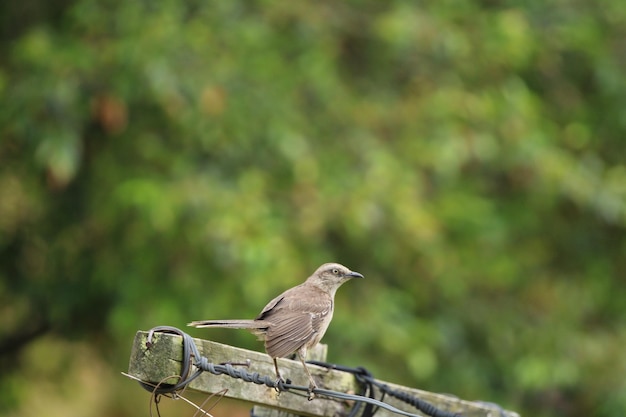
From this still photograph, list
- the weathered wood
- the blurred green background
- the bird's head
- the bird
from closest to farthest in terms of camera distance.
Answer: the weathered wood
the bird
the bird's head
the blurred green background

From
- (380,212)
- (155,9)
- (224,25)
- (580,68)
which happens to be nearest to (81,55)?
(155,9)

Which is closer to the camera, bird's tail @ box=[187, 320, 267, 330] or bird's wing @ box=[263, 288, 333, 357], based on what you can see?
bird's tail @ box=[187, 320, 267, 330]

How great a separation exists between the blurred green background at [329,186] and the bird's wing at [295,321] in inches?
103

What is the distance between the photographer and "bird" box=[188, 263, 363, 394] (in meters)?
3.68

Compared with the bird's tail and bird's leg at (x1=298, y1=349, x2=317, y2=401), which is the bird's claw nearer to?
bird's leg at (x1=298, y1=349, x2=317, y2=401)

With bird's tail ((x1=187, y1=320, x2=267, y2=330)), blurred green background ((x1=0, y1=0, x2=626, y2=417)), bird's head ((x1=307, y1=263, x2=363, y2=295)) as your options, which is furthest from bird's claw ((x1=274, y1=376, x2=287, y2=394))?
blurred green background ((x1=0, y1=0, x2=626, y2=417))

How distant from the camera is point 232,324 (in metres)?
3.70

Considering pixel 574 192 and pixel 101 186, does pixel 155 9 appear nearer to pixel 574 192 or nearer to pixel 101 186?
pixel 101 186

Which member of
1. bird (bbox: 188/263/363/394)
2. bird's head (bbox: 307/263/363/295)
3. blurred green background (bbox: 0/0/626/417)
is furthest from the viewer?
blurred green background (bbox: 0/0/626/417)

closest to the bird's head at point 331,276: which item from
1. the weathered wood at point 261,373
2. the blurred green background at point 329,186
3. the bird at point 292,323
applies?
the bird at point 292,323

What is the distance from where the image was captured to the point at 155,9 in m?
7.52

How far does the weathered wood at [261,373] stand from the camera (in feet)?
10.7

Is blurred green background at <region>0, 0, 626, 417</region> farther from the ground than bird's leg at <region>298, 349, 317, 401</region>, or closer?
farther from the ground

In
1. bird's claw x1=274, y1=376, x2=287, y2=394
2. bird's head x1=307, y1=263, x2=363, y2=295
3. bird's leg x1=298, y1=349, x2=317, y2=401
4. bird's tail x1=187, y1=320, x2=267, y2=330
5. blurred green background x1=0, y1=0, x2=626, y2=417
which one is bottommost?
bird's claw x1=274, y1=376, x2=287, y2=394
